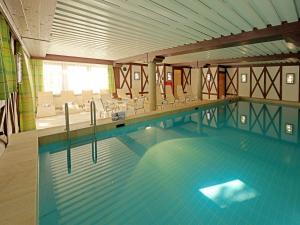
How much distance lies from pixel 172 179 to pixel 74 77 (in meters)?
8.65

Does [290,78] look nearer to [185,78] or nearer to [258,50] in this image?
[258,50]

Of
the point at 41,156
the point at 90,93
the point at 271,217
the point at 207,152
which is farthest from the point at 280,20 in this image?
the point at 90,93

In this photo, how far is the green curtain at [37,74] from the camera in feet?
28.3

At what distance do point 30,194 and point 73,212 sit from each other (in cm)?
64

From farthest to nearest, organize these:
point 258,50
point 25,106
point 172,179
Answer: point 258,50, point 25,106, point 172,179

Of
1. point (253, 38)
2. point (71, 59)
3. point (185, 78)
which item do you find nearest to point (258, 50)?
point (253, 38)

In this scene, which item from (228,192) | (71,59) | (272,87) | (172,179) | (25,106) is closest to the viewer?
(228,192)

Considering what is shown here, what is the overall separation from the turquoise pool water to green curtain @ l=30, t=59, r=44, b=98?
503 cm

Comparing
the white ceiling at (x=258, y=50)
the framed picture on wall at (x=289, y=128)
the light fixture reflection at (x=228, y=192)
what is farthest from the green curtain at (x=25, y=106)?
the framed picture on wall at (x=289, y=128)

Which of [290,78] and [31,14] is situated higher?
[31,14]

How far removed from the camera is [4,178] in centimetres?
235

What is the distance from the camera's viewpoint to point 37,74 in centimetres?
878

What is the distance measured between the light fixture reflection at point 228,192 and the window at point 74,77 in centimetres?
886

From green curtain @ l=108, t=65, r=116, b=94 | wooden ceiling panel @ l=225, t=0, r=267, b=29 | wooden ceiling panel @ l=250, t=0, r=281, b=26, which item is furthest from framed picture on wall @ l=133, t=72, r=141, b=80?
wooden ceiling panel @ l=250, t=0, r=281, b=26
